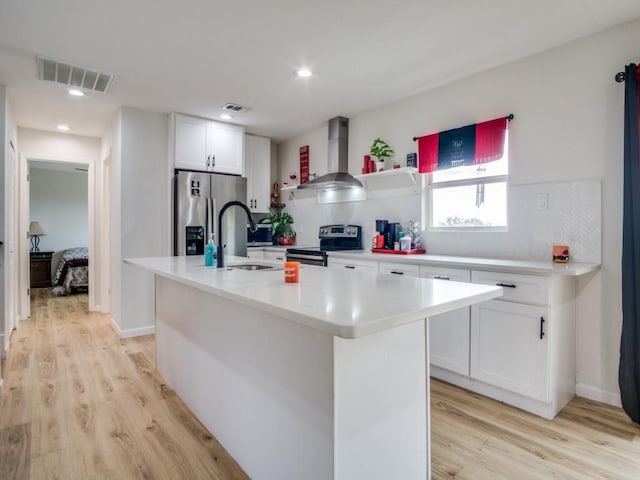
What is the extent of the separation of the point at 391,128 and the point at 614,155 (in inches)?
77.4

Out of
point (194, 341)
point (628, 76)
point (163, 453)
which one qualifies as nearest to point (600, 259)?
point (628, 76)

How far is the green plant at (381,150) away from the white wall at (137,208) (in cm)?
234

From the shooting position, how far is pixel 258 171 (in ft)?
16.5

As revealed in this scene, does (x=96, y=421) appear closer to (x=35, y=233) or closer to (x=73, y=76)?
(x=73, y=76)

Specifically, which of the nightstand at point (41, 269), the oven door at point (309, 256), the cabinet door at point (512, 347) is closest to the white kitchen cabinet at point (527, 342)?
the cabinet door at point (512, 347)

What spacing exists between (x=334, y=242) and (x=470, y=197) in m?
1.55

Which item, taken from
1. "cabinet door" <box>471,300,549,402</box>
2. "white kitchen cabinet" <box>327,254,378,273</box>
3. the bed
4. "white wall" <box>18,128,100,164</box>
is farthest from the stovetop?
the bed

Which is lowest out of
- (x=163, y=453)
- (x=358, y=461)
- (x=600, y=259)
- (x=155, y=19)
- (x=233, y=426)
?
(x=163, y=453)

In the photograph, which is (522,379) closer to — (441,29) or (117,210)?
(441,29)

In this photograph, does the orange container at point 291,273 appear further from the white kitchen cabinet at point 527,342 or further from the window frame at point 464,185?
the window frame at point 464,185

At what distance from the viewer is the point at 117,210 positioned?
13.1 ft

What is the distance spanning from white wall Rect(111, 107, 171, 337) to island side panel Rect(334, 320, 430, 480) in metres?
3.43

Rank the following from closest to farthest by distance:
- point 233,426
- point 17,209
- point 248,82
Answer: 1. point 233,426
2. point 248,82
3. point 17,209

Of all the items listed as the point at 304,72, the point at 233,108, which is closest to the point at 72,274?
the point at 233,108
